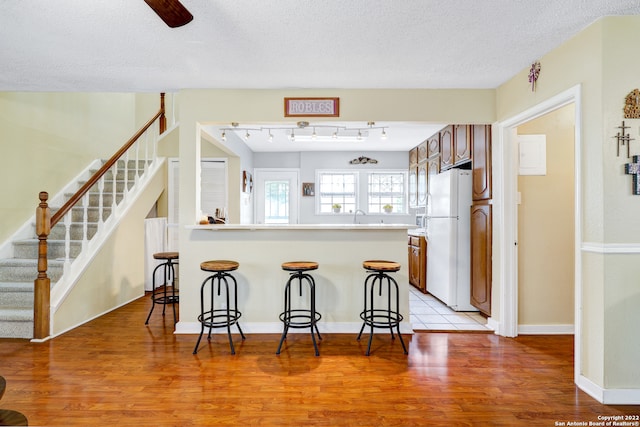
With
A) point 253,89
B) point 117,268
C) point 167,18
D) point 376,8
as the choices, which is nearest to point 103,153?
point 117,268

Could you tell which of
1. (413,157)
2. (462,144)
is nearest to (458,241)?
(462,144)

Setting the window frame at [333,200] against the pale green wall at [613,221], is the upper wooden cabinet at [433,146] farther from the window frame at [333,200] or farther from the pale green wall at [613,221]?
the pale green wall at [613,221]

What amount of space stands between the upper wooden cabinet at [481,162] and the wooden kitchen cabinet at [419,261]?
3.91ft

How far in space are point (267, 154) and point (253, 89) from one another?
3360mm

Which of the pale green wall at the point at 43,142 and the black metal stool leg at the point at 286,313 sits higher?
the pale green wall at the point at 43,142

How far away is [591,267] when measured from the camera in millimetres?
2107

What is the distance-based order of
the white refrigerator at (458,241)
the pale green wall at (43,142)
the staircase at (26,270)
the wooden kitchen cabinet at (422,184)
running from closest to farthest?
the staircase at (26,270) → the pale green wall at (43,142) → the white refrigerator at (458,241) → the wooden kitchen cabinet at (422,184)

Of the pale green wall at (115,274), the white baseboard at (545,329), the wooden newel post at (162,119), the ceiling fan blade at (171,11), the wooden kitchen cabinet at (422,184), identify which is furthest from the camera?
the wooden kitchen cabinet at (422,184)

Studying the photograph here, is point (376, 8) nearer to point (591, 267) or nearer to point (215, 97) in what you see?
point (215, 97)

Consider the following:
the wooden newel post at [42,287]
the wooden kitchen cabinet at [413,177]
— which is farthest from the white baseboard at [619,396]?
the wooden newel post at [42,287]

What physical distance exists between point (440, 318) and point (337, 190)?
3506 millimetres

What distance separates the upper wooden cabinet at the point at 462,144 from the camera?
3.82 m

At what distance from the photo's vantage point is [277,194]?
21.7 ft

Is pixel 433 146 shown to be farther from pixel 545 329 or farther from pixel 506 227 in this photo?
pixel 545 329
